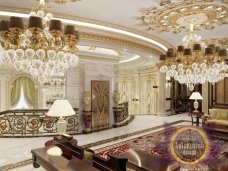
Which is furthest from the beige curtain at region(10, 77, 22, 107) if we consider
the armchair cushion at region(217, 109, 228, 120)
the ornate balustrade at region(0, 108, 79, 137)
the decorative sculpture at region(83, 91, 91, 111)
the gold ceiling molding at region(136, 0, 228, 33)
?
the armchair cushion at region(217, 109, 228, 120)

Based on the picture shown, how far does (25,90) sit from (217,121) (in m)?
11.6

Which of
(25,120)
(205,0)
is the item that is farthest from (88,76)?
(205,0)

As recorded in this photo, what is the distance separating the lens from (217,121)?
7.84 metres

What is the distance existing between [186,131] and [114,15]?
5461 millimetres

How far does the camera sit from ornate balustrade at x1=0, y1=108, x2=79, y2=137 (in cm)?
755

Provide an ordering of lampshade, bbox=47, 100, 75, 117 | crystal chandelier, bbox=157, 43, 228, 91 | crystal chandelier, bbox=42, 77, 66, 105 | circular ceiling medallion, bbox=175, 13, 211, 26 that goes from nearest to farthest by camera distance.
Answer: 1. lampshade, bbox=47, 100, 75, 117
2. crystal chandelier, bbox=157, 43, 228, 91
3. circular ceiling medallion, bbox=175, 13, 211, 26
4. crystal chandelier, bbox=42, 77, 66, 105

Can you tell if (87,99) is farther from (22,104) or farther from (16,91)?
(22,104)

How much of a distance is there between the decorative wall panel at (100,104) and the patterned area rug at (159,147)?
87.6 inches

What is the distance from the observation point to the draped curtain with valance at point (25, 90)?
13781 millimetres

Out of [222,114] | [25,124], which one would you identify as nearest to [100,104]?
[25,124]

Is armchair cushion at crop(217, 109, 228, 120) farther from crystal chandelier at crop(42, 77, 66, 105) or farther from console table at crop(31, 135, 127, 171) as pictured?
crystal chandelier at crop(42, 77, 66, 105)

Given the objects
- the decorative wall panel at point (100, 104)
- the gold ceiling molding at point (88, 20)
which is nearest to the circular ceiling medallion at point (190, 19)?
the gold ceiling molding at point (88, 20)
